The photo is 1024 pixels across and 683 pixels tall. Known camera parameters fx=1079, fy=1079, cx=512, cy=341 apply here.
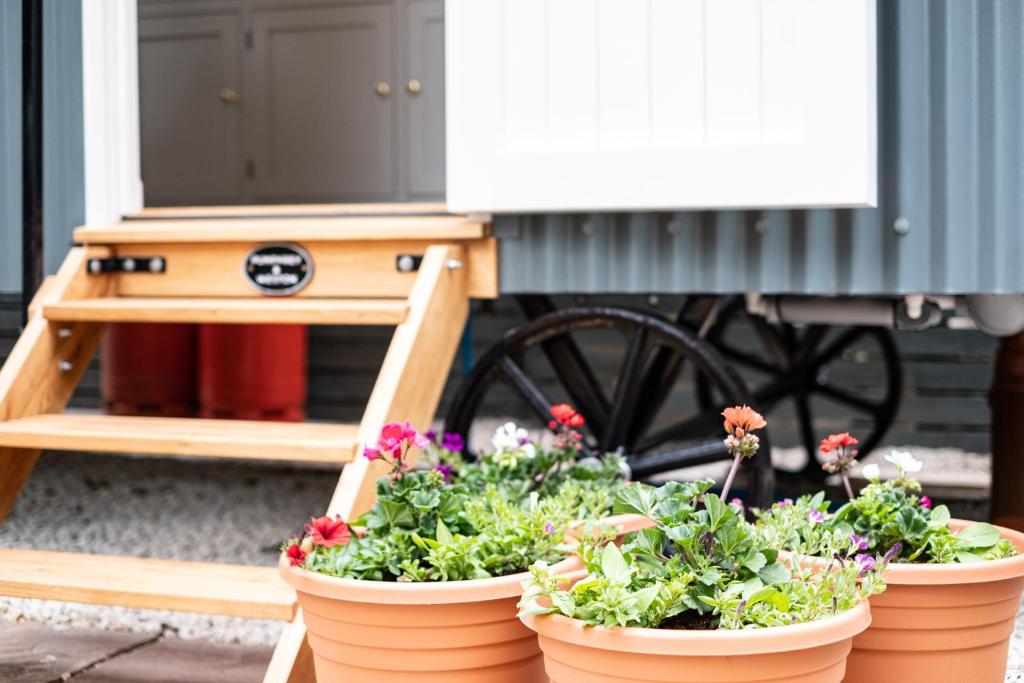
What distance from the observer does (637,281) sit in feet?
7.68

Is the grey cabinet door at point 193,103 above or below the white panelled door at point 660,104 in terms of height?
above

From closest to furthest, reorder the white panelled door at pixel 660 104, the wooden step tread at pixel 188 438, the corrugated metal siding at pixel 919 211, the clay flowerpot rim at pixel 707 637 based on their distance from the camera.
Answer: the clay flowerpot rim at pixel 707 637 < the wooden step tread at pixel 188 438 < the white panelled door at pixel 660 104 < the corrugated metal siding at pixel 919 211

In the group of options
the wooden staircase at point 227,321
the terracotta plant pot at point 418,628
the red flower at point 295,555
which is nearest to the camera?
the terracotta plant pot at point 418,628

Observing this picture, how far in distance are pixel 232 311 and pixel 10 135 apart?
2.68 feet

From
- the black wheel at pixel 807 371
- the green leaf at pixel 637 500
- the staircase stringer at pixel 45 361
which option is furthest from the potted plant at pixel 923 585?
the black wheel at pixel 807 371

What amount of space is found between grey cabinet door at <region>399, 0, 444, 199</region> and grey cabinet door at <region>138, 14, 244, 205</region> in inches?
28.7

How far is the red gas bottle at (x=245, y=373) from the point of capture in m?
4.56

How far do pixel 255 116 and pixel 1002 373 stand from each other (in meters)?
3.08

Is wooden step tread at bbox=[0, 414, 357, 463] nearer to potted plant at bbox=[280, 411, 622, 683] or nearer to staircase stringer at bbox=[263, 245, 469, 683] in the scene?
staircase stringer at bbox=[263, 245, 469, 683]

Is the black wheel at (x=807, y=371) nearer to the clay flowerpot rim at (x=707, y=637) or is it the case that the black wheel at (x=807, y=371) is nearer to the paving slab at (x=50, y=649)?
the paving slab at (x=50, y=649)

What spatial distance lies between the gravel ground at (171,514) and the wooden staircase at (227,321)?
414 mm

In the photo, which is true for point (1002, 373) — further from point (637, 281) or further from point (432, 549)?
point (432, 549)

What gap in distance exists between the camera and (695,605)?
1.30 meters

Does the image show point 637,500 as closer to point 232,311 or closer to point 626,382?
point 626,382
